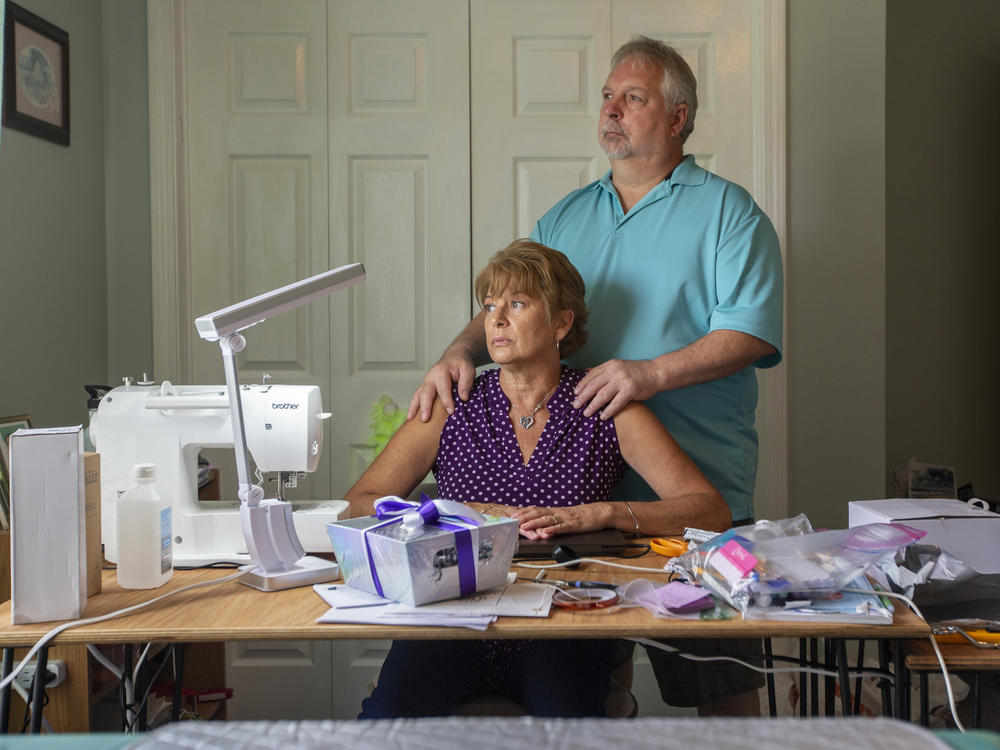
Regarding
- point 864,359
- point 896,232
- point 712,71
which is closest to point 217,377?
point 712,71

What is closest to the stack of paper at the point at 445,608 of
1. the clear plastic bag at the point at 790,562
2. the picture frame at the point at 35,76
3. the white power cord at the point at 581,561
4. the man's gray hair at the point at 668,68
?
the white power cord at the point at 581,561

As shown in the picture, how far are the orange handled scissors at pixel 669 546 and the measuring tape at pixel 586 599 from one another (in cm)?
27

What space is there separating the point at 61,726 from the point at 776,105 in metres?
2.57

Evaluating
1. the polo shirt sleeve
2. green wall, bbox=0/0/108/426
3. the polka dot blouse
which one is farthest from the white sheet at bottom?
green wall, bbox=0/0/108/426

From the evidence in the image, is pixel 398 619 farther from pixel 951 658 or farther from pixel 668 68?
pixel 668 68

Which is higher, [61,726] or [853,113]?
[853,113]

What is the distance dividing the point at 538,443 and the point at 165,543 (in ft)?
2.59

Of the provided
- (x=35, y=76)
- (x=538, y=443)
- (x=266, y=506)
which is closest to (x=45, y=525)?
(x=266, y=506)

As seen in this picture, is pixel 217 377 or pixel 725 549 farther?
pixel 217 377

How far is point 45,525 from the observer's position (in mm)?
1269

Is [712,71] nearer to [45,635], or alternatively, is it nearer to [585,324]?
[585,324]

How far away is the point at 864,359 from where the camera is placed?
2.98 meters

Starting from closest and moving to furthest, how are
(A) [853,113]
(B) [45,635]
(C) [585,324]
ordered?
1. (B) [45,635]
2. (C) [585,324]
3. (A) [853,113]

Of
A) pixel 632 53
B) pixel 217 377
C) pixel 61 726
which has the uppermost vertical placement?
pixel 632 53
